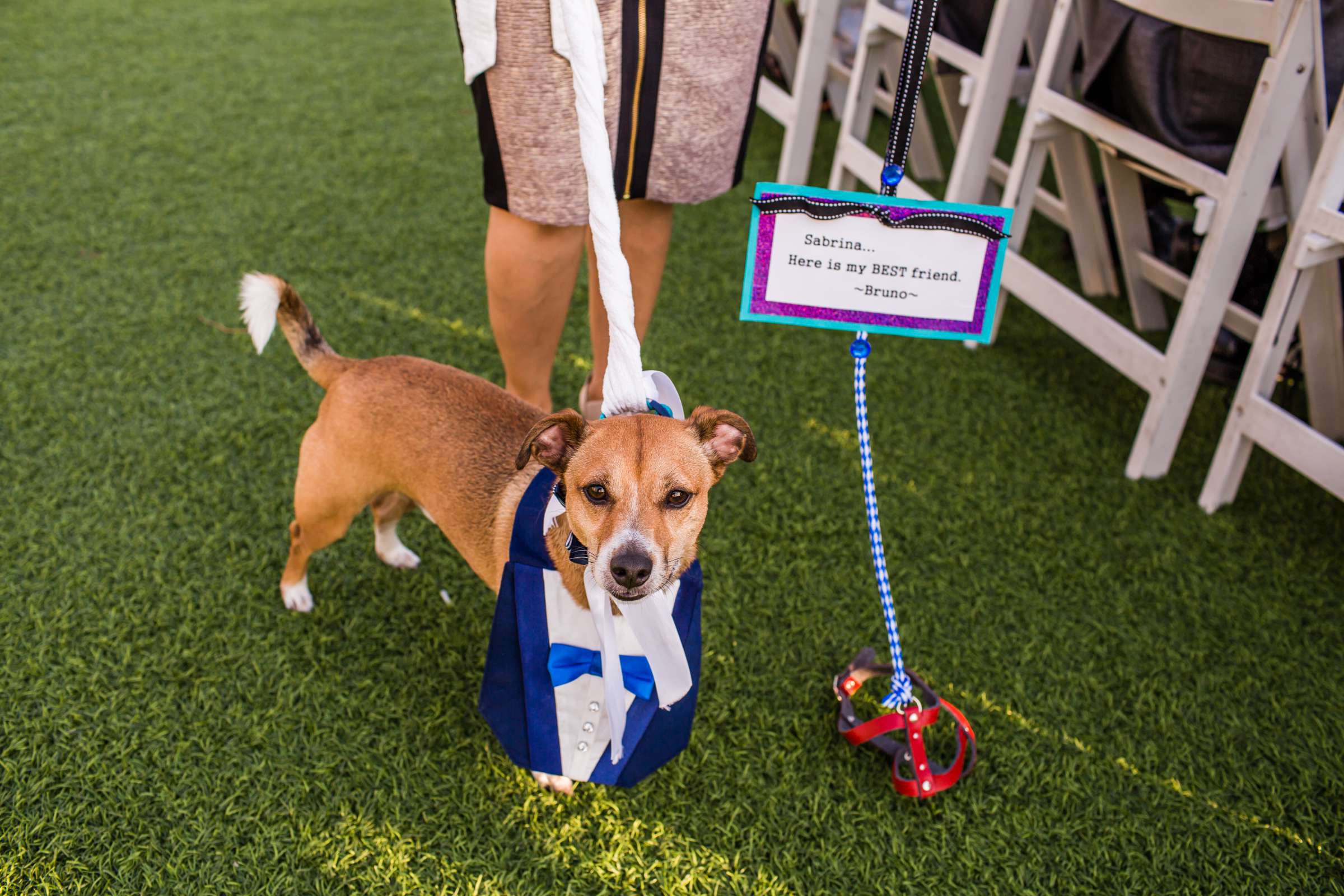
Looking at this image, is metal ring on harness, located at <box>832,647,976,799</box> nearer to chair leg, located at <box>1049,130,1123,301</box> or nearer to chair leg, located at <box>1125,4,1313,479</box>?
chair leg, located at <box>1125,4,1313,479</box>

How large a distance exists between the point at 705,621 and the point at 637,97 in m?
1.21

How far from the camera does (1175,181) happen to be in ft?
9.11

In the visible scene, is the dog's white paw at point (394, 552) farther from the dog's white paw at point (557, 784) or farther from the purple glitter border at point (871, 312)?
the purple glitter border at point (871, 312)

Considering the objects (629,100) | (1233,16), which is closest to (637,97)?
(629,100)

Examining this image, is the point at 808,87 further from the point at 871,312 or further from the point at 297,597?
the point at 297,597

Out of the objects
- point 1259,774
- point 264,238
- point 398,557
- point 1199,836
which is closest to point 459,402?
point 398,557

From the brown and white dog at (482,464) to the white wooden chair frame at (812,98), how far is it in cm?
230

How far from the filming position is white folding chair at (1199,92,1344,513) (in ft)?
7.69

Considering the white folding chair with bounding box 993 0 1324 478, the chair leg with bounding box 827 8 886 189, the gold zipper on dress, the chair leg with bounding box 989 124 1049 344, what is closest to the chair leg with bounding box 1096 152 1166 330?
the white folding chair with bounding box 993 0 1324 478

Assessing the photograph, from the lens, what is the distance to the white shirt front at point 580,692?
163 centimetres

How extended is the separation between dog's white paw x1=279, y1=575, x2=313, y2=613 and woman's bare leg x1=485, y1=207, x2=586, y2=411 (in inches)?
27.5

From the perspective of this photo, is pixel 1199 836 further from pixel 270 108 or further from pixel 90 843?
pixel 270 108

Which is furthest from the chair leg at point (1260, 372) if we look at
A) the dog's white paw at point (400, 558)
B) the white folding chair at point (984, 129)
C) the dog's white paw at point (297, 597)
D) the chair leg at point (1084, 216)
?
the dog's white paw at point (297, 597)

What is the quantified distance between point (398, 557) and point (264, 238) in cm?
192
